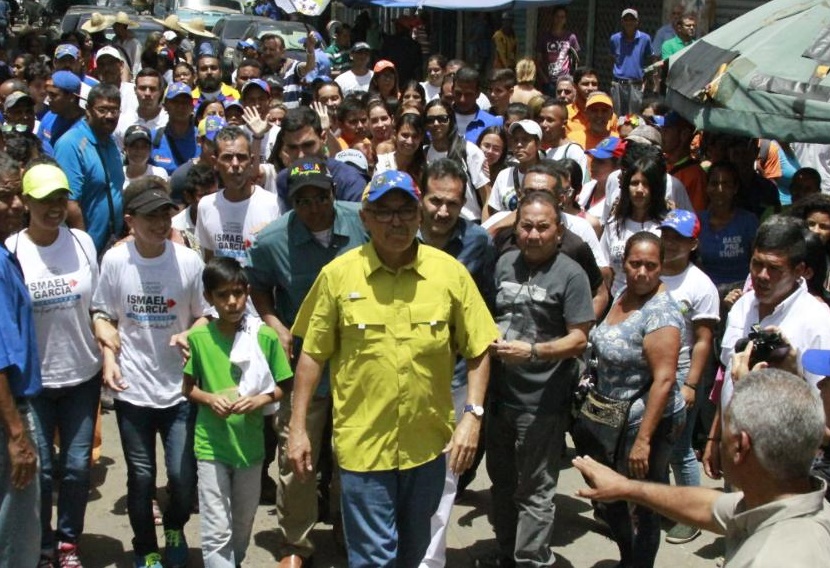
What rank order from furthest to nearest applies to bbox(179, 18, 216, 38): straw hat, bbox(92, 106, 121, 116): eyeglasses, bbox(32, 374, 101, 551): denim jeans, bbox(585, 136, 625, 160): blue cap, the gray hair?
bbox(179, 18, 216, 38): straw hat < bbox(585, 136, 625, 160): blue cap < bbox(92, 106, 121, 116): eyeglasses < bbox(32, 374, 101, 551): denim jeans < the gray hair

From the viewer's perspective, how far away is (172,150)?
814cm

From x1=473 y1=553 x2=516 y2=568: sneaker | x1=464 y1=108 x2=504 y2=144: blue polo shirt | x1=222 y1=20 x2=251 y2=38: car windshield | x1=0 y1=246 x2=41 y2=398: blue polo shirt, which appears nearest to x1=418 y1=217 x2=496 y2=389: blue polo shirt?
x1=473 y1=553 x2=516 y2=568: sneaker

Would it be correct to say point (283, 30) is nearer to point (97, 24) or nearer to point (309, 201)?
point (97, 24)

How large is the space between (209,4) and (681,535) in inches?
939

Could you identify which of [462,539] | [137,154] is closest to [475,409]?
[462,539]

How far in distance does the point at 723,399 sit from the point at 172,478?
8.31 ft

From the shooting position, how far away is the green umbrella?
5883mm

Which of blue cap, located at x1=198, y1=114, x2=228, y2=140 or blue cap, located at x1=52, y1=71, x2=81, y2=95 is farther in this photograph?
blue cap, located at x1=52, y1=71, x2=81, y2=95

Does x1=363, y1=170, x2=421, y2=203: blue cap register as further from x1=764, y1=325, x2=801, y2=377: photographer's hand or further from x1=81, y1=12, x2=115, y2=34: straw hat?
x1=81, y1=12, x2=115, y2=34: straw hat

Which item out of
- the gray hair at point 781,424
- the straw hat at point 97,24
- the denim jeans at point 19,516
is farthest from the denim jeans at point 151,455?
the straw hat at point 97,24

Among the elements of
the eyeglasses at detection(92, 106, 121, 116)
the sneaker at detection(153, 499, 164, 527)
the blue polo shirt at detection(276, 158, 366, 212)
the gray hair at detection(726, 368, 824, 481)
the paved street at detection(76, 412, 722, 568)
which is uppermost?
the eyeglasses at detection(92, 106, 121, 116)

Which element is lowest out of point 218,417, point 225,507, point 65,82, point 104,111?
point 225,507

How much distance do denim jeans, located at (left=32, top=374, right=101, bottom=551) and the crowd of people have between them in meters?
0.01

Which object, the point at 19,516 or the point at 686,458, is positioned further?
the point at 686,458
